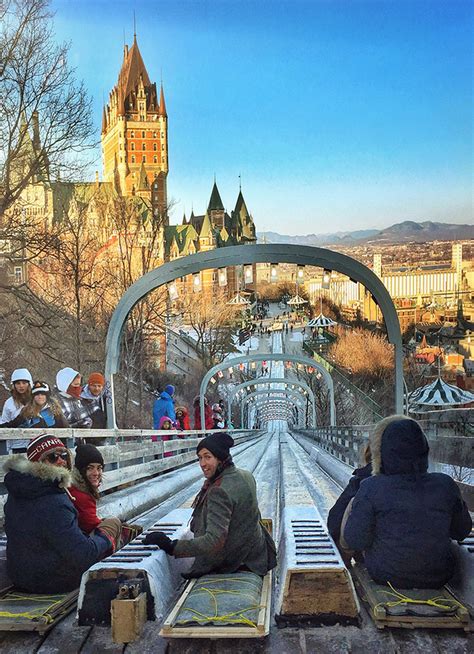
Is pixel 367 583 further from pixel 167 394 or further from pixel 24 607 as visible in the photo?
pixel 167 394

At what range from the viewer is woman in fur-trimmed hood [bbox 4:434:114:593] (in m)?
5.45

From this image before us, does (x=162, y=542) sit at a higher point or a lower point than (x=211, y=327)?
lower

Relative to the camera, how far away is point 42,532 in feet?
17.9

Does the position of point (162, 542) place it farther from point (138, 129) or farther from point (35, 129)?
point (138, 129)

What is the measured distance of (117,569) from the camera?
5.25 metres

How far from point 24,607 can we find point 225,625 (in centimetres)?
146

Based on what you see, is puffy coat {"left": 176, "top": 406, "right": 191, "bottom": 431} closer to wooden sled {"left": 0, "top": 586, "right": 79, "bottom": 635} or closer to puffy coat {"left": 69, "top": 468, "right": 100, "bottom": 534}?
puffy coat {"left": 69, "top": 468, "right": 100, "bottom": 534}

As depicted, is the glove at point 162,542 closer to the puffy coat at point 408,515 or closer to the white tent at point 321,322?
the puffy coat at point 408,515

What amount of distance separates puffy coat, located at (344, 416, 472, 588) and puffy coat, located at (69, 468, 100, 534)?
2.08 m

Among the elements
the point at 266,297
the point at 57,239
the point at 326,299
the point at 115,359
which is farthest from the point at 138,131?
the point at 115,359

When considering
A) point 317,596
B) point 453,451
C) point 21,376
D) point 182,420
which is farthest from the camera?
point 182,420

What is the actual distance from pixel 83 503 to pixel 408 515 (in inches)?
99.0

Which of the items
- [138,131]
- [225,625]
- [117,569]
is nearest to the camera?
[225,625]

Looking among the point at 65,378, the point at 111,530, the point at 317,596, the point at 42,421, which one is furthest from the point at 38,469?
the point at 65,378
